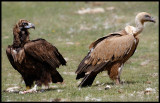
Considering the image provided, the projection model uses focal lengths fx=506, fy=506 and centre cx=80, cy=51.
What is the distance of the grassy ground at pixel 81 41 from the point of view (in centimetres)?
1009

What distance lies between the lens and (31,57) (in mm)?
11102

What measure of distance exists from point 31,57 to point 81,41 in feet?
35.4

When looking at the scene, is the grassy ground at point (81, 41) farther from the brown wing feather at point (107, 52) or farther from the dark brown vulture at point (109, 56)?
the brown wing feather at point (107, 52)

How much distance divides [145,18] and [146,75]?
2.39m

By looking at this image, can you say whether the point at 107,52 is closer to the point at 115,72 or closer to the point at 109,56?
the point at 109,56

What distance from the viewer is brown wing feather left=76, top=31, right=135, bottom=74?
11938mm

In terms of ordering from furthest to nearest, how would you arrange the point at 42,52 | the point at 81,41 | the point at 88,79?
the point at 81,41
the point at 88,79
the point at 42,52

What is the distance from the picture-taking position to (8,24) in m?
26.9

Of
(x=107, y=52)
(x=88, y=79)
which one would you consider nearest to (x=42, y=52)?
(x=88, y=79)

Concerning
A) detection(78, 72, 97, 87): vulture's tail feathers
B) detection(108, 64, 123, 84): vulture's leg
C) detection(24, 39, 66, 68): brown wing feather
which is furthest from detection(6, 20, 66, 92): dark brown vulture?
detection(108, 64, 123, 84): vulture's leg

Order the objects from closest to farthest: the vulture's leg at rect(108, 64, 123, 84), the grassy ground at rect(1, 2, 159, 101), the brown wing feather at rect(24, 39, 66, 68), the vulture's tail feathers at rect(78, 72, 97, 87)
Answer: the grassy ground at rect(1, 2, 159, 101)
the brown wing feather at rect(24, 39, 66, 68)
the vulture's tail feathers at rect(78, 72, 97, 87)
the vulture's leg at rect(108, 64, 123, 84)

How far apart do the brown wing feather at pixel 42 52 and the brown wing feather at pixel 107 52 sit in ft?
2.79

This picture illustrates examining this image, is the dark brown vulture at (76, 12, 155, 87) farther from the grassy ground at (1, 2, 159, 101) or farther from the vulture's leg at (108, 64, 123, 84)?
the grassy ground at (1, 2, 159, 101)

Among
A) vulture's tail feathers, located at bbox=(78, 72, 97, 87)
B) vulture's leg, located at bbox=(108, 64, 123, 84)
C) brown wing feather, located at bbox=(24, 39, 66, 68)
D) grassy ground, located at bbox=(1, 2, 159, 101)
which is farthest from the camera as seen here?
vulture's leg, located at bbox=(108, 64, 123, 84)
